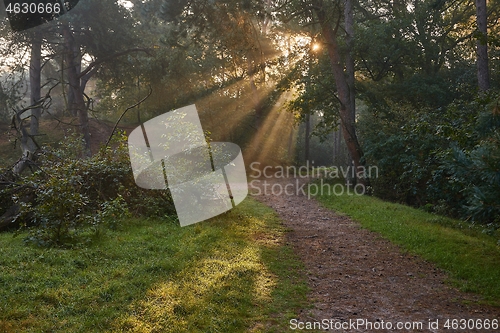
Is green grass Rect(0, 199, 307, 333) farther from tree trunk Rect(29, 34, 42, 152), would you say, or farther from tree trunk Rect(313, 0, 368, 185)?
tree trunk Rect(29, 34, 42, 152)

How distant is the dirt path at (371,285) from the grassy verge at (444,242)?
260 mm

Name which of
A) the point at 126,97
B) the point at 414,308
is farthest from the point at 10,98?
the point at 414,308

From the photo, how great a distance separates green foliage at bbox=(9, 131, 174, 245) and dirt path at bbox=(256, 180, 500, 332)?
4.30m

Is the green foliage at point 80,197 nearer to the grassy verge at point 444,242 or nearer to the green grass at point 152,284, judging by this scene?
the green grass at point 152,284

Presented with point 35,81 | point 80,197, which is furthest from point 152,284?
point 35,81

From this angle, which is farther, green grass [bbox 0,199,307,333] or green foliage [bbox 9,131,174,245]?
green foliage [bbox 9,131,174,245]

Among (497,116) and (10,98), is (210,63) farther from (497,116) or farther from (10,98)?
(497,116)

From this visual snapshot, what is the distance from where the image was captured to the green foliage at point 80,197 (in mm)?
8195

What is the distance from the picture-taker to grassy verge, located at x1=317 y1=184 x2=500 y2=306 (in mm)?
6406

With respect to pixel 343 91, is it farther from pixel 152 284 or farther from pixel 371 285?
pixel 152 284

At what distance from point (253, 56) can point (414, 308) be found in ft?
29.6

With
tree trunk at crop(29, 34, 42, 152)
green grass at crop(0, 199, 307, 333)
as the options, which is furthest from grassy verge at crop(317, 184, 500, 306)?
tree trunk at crop(29, 34, 42, 152)

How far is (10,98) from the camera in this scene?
2352 cm

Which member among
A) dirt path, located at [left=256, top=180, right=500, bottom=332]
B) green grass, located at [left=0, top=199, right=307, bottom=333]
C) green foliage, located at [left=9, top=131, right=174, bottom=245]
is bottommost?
dirt path, located at [left=256, top=180, right=500, bottom=332]
